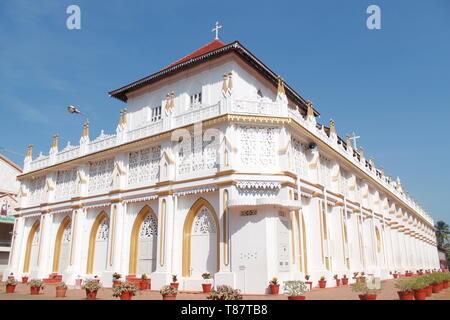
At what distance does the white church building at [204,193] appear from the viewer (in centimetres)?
1634

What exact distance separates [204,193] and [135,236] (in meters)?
→ 5.70

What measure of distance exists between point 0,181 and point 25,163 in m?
11.4

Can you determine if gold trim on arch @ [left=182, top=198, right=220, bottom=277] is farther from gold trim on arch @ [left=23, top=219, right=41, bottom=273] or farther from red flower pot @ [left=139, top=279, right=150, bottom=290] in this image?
gold trim on arch @ [left=23, top=219, right=41, bottom=273]

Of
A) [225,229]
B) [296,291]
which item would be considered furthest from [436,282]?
[225,229]

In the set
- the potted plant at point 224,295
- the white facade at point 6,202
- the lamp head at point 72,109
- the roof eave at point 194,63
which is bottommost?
the potted plant at point 224,295

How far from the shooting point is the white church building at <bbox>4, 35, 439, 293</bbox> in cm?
1634

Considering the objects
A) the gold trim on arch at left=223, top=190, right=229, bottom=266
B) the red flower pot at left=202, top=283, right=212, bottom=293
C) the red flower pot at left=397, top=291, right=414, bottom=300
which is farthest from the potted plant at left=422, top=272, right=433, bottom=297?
the red flower pot at left=202, top=283, right=212, bottom=293

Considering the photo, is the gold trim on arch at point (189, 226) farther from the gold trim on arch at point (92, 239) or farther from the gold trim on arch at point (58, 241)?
the gold trim on arch at point (58, 241)

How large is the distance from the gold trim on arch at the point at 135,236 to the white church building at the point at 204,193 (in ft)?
0.23

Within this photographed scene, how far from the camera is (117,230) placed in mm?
20641

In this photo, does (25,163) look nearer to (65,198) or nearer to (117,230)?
(65,198)

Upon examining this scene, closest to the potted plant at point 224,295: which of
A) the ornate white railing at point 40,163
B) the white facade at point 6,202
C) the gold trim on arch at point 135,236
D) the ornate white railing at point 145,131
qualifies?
the gold trim on arch at point 135,236

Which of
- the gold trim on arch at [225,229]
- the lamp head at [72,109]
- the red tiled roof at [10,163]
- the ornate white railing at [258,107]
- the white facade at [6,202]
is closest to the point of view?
the gold trim on arch at [225,229]
